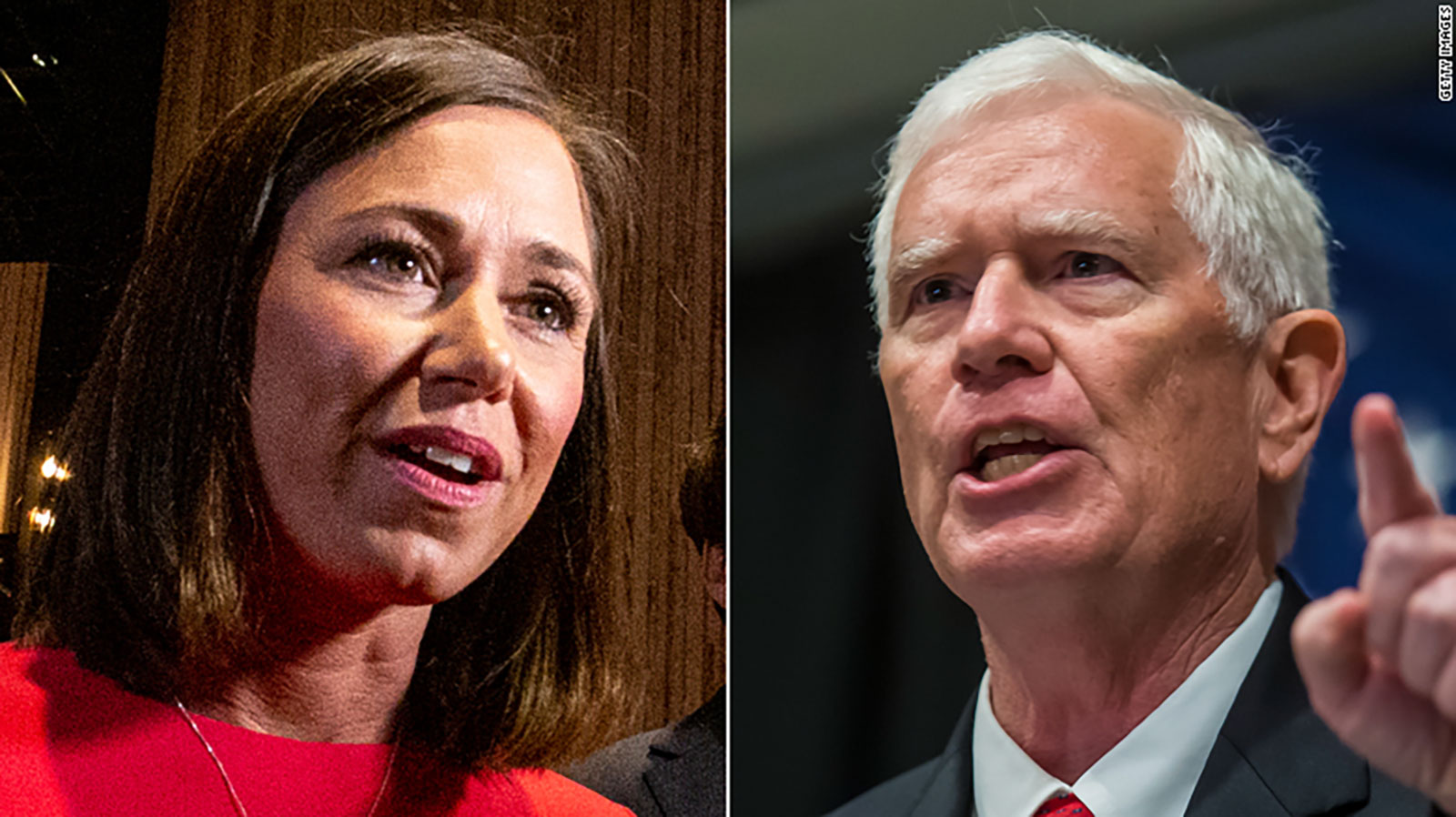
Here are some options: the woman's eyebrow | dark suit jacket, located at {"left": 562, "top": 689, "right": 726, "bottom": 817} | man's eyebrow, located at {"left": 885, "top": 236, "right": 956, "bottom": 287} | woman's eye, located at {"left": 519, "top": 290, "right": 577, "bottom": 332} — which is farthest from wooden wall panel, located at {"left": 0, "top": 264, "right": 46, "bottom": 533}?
man's eyebrow, located at {"left": 885, "top": 236, "right": 956, "bottom": 287}

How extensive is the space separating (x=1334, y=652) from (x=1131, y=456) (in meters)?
0.42

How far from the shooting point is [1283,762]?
1.94m

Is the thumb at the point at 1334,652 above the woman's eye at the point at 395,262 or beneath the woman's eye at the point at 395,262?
beneath

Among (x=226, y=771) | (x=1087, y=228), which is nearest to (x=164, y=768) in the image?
(x=226, y=771)

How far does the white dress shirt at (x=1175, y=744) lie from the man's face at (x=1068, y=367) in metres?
0.14

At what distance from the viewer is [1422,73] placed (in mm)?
2150

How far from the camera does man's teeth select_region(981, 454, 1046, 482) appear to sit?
2.10 m

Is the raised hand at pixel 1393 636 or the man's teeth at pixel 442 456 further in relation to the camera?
the man's teeth at pixel 442 456

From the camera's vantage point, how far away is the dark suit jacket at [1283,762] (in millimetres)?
1878

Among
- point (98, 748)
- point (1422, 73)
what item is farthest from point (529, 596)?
point (1422, 73)

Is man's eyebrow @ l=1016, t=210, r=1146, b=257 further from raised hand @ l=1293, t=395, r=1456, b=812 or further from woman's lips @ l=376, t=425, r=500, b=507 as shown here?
woman's lips @ l=376, t=425, r=500, b=507

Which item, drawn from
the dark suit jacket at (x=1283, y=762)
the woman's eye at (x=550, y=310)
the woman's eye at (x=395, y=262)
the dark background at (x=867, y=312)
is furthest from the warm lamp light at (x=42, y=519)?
the dark suit jacket at (x=1283, y=762)

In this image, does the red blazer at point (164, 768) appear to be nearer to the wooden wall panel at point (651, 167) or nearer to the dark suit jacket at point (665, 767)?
the dark suit jacket at point (665, 767)

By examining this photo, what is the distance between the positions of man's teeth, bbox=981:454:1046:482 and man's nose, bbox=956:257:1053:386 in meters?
0.13
